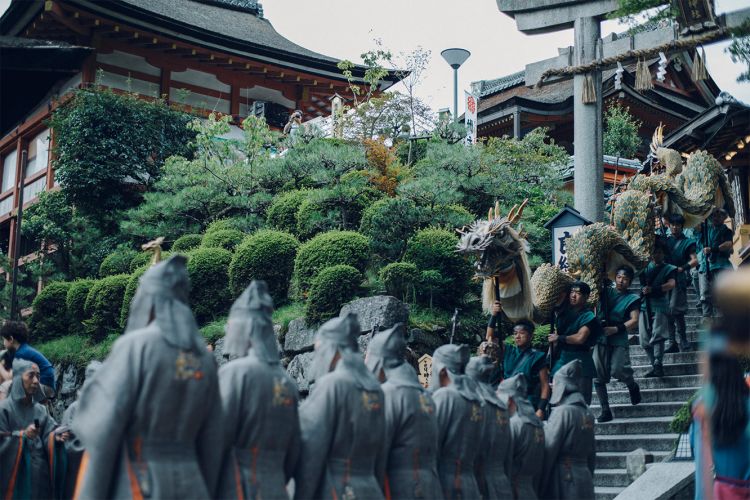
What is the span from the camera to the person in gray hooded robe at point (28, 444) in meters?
9.44

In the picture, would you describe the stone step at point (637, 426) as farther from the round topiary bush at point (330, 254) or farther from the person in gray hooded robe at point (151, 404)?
the person in gray hooded robe at point (151, 404)

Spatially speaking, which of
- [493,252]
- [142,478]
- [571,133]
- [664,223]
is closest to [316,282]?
[493,252]

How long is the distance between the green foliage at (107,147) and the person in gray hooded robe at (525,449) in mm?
16408

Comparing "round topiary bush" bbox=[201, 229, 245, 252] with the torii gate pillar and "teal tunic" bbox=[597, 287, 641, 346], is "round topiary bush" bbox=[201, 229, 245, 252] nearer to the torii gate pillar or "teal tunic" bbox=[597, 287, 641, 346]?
the torii gate pillar

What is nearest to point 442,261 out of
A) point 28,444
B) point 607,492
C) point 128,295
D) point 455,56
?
point 128,295

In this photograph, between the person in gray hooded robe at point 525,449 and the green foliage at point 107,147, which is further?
the green foliage at point 107,147

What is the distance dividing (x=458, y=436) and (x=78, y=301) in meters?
13.8

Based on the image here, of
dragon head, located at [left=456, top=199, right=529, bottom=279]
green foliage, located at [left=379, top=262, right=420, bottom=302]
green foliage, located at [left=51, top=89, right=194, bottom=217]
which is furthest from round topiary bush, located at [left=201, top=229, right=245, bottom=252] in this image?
dragon head, located at [left=456, top=199, right=529, bottom=279]

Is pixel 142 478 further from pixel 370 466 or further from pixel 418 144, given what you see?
pixel 418 144

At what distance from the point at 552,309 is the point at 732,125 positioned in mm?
11489

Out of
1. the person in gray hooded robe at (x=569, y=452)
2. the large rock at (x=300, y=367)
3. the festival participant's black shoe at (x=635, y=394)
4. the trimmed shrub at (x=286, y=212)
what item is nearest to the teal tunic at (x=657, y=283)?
the festival participant's black shoe at (x=635, y=394)

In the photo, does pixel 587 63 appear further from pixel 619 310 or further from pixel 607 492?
pixel 607 492

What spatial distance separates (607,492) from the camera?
37.3ft

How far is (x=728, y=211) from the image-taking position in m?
17.7
